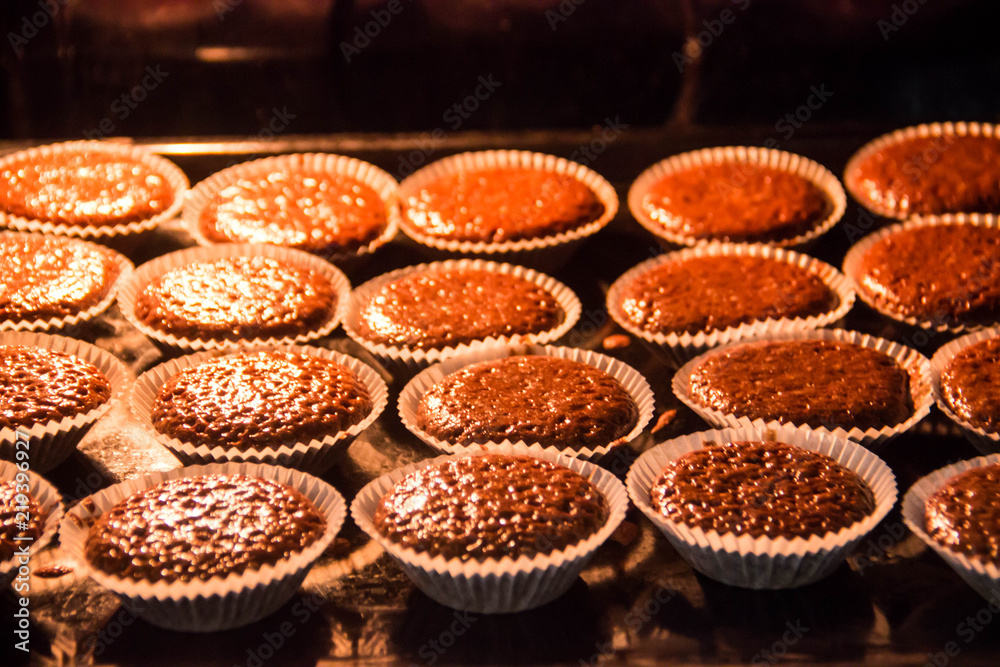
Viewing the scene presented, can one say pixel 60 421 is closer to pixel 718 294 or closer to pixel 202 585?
pixel 202 585

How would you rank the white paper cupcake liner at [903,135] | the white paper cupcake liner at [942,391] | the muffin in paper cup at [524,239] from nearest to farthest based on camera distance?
the white paper cupcake liner at [942,391] → the muffin in paper cup at [524,239] → the white paper cupcake liner at [903,135]

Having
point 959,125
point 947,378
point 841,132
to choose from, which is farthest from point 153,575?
point 959,125

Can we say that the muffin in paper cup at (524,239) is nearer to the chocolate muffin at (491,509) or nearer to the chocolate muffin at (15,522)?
the chocolate muffin at (491,509)

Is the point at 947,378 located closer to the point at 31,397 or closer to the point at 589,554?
the point at 589,554

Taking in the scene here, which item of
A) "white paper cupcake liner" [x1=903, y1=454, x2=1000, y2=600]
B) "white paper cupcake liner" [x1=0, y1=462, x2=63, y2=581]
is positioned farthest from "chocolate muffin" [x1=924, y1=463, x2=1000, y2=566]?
"white paper cupcake liner" [x1=0, y1=462, x2=63, y2=581]

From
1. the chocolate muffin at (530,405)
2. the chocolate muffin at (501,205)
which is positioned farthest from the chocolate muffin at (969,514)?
the chocolate muffin at (501,205)

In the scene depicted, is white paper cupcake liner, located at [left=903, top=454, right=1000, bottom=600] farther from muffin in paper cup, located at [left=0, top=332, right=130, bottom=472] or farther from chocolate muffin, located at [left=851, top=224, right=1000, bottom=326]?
muffin in paper cup, located at [left=0, top=332, right=130, bottom=472]
